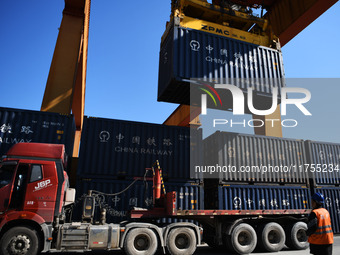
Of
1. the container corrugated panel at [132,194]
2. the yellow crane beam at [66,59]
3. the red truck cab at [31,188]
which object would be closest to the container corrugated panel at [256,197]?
the container corrugated panel at [132,194]

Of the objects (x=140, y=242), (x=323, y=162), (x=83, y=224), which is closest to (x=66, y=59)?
(x=83, y=224)

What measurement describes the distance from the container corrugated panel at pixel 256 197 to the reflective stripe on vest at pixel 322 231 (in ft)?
19.6

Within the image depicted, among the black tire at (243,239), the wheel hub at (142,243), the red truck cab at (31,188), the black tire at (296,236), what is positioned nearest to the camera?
the red truck cab at (31,188)

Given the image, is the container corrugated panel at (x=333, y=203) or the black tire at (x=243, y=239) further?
the container corrugated panel at (x=333, y=203)

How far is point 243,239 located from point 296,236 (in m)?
2.05

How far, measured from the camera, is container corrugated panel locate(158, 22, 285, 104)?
36.2 feet

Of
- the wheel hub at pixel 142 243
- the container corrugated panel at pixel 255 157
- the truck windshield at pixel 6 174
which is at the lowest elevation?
the wheel hub at pixel 142 243

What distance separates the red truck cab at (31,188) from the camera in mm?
6233

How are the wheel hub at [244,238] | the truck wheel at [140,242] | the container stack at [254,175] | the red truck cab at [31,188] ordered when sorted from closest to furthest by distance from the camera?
1. the red truck cab at [31,188]
2. the truck wheel at [140,242]
3. the wheel hub at [244,238]
4. the container stack at [254,175]

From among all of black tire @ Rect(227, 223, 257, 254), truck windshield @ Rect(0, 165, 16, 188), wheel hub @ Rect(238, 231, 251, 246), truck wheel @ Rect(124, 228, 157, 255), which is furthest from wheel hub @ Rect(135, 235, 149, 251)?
truck windshield @ Rect(0, 165, 16, 188)

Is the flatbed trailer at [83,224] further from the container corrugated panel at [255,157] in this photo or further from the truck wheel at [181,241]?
the container corrugated panel at [255,157]

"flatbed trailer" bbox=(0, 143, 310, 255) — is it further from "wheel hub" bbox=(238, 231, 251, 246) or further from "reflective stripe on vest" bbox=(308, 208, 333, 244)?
"reflective stripe on vest" bbox=(308, 208, 333, 244)

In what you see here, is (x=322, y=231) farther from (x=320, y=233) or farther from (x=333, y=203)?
(x=333, y=203)

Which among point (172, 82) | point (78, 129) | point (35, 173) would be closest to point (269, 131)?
point (172, 82)
